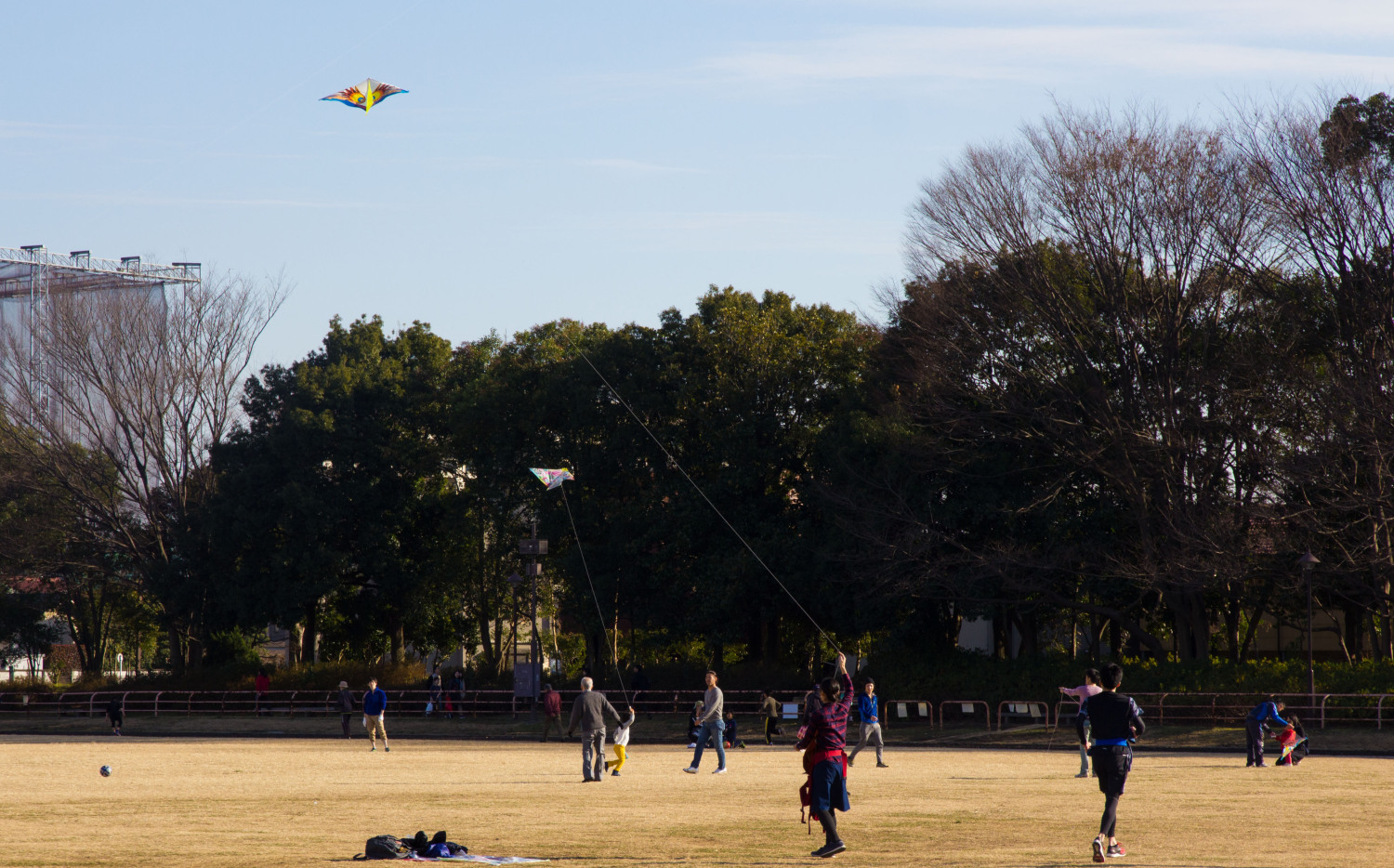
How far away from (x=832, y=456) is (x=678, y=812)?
2727 cm

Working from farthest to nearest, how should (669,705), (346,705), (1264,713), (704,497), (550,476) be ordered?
(704,497) < (669,705) < (550,476) < (346,705) < (1264,713)

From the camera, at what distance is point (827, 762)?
41.0ft

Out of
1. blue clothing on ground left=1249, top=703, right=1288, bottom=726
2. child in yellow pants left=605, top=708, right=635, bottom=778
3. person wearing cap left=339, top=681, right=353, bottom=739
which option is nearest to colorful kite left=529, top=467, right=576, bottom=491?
person wearing cap left=339, top=681, right=353, bottom=739

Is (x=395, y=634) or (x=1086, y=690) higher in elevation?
(x=1086, y=690)

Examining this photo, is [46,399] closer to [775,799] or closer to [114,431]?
[114,431]

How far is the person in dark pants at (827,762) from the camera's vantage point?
12297 mm

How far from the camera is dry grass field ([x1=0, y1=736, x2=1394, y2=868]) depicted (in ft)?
40.9

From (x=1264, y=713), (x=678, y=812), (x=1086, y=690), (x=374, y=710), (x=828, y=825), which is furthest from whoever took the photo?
(x=374, y=710)

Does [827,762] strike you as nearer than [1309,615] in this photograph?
Yes

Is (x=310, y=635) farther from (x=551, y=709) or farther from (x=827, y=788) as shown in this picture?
(x=827, y=788)

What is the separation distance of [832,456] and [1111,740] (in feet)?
102

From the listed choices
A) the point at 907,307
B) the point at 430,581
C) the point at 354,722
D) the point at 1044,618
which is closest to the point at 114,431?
the point at 430,581

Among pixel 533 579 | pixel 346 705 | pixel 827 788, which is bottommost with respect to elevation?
pixel 346 705

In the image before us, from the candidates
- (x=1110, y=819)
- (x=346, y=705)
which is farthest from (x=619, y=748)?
(x=346, y=705)
